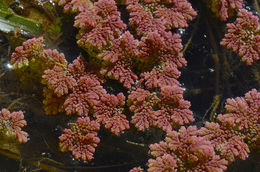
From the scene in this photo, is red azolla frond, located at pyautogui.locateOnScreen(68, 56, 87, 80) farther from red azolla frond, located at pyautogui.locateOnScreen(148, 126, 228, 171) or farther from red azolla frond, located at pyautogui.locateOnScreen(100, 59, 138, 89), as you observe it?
red azolla frond, located at pyautogui.locateOnScreen(148, 126, 228, 171)

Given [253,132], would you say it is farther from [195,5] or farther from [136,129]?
[195,5]

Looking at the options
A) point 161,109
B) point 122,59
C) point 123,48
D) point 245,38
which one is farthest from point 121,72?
point 245,38

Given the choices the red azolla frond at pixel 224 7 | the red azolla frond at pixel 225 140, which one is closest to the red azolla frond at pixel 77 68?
the red azolla frond at pixel 225 140

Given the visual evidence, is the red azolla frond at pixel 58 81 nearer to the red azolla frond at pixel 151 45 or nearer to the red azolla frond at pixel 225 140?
the red azolla frond at pixel 151 45

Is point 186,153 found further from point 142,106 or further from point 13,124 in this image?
point 13,124

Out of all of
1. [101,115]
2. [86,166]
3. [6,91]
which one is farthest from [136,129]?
[6,91]
